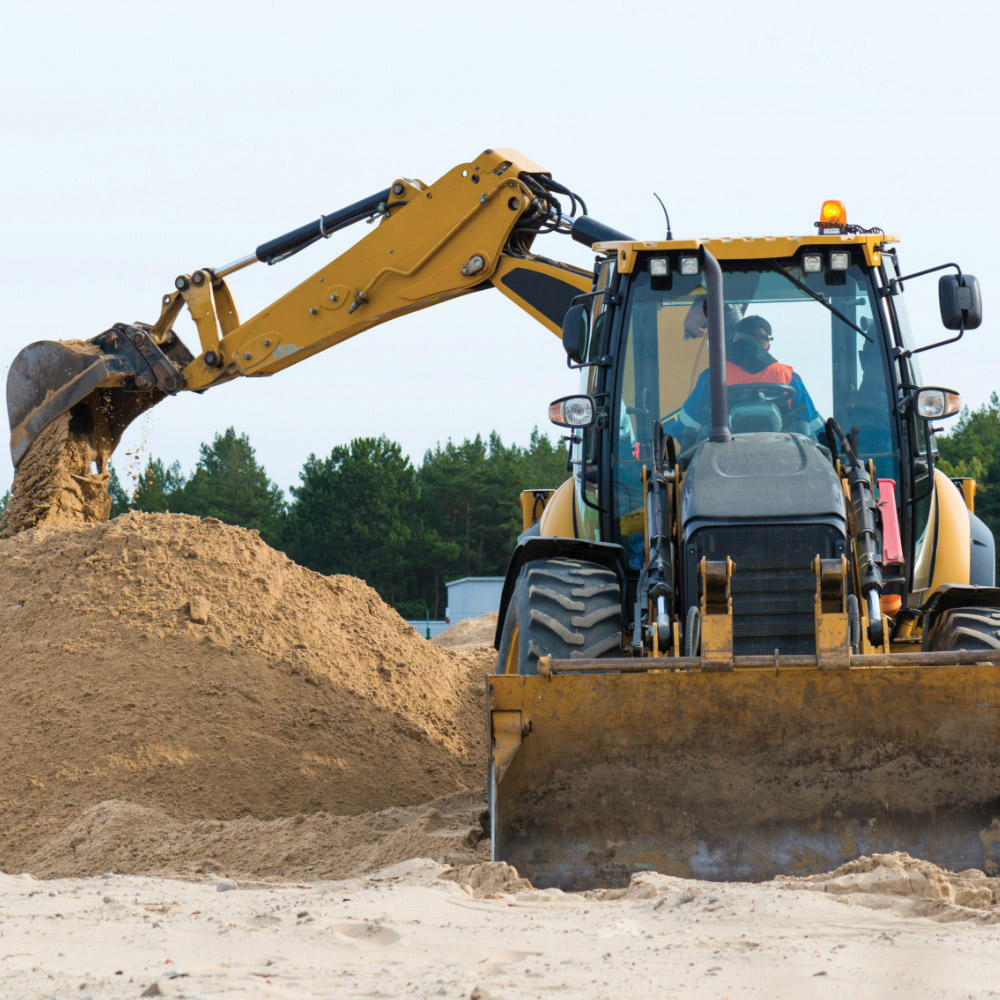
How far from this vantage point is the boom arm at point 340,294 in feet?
33.1

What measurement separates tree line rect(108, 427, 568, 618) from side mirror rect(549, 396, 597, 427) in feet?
140

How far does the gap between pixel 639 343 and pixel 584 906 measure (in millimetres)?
3063

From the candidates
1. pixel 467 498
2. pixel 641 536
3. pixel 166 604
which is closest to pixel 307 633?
pixel 166 604

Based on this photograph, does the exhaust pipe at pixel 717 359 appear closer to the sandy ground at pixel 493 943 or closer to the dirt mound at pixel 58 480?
the sandy ground at pixel 493 943

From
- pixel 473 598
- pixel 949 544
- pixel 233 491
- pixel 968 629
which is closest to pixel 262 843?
pixel 968 629

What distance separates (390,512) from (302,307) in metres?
41.3

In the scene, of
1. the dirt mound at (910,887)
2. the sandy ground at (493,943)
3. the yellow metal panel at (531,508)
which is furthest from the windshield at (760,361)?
the sandy ground at (493,943)

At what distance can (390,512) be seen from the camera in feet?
170

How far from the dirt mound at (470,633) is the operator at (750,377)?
12.4 m

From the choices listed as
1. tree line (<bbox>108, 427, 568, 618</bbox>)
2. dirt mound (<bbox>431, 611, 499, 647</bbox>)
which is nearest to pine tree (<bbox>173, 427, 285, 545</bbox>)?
tree line (<bbox>108, 427, 568, 618</bbox>)

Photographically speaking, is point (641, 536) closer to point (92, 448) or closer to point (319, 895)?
point (319, 895)

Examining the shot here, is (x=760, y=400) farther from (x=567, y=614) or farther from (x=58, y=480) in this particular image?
(x=58, y=480)

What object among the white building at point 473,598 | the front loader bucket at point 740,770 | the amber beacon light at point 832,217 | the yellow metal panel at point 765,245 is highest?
the amber beacon light at point 832,217

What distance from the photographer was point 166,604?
9.91 metres
